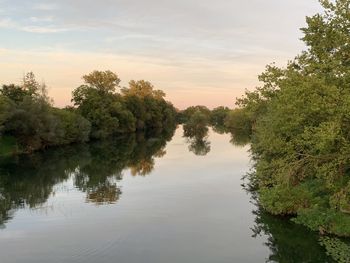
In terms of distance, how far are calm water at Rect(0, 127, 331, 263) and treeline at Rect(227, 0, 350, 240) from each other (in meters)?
1.53

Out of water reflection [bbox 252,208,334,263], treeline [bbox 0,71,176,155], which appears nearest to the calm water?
water reflection [bbox 252,208,334,263]

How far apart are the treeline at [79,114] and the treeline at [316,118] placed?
143 ft

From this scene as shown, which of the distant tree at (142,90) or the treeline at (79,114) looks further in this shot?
the distant tree at (142,90)

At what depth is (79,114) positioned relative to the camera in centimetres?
9075

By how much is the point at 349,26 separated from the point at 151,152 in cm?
5295

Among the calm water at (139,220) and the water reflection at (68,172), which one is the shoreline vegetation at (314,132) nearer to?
the calm water at (139,220)

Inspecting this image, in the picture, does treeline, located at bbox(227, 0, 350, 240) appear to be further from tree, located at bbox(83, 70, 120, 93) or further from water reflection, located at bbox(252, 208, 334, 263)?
tree, located at bbox(83, 70, 120, 93)

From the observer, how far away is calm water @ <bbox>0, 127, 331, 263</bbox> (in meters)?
23.0

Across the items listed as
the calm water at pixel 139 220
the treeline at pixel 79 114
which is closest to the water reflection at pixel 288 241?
the calm water at pixel 139 220

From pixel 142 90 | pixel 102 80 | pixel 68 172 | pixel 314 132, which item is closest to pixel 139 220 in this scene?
pixel 314 132

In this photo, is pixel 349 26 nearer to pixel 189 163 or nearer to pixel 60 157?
pixel 189 163

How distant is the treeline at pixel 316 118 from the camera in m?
21.0

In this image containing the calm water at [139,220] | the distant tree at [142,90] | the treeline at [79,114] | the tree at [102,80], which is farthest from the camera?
the distant tree at [142,90]

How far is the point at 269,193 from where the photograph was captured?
29.9m
